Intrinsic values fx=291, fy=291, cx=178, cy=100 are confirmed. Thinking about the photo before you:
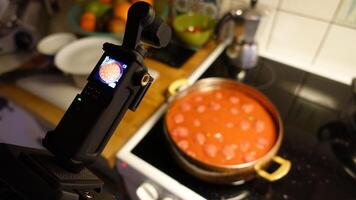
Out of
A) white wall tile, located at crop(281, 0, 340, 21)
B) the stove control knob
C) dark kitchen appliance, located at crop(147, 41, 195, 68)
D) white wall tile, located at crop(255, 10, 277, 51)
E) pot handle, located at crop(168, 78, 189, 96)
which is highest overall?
white wall tile, located at crop(281, 0, 340, 21)

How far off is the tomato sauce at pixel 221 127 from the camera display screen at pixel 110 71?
0.33 meters

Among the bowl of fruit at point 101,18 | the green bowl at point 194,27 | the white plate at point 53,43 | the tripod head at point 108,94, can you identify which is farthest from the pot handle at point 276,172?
the white plate at point 53,43

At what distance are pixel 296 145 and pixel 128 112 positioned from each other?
0.43 metres

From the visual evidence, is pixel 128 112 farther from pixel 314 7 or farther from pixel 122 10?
pixel 314 7

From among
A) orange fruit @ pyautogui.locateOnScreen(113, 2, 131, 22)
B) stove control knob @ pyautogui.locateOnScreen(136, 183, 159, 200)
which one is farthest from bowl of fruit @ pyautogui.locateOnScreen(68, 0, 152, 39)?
stove control knob @ pyautogui.locateOnScreen(136, 183, 159, 200)

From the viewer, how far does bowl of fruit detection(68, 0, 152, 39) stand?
0.92 meters

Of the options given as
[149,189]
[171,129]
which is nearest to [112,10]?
[171,129]

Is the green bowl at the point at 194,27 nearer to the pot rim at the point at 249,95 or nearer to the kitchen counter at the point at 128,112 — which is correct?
the kitchen counter at the point at 128,112

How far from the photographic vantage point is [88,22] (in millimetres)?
940

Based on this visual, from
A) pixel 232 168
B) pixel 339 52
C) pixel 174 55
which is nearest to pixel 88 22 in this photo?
pixel 174 55

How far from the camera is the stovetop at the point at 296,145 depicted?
62 centimetres

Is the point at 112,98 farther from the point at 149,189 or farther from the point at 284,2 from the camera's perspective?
the point at 284,2

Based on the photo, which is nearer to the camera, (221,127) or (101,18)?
(221,127)

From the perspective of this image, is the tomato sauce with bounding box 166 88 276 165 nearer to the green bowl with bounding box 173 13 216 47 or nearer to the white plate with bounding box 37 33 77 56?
the green bowl with bounding box 173 13 216 47
